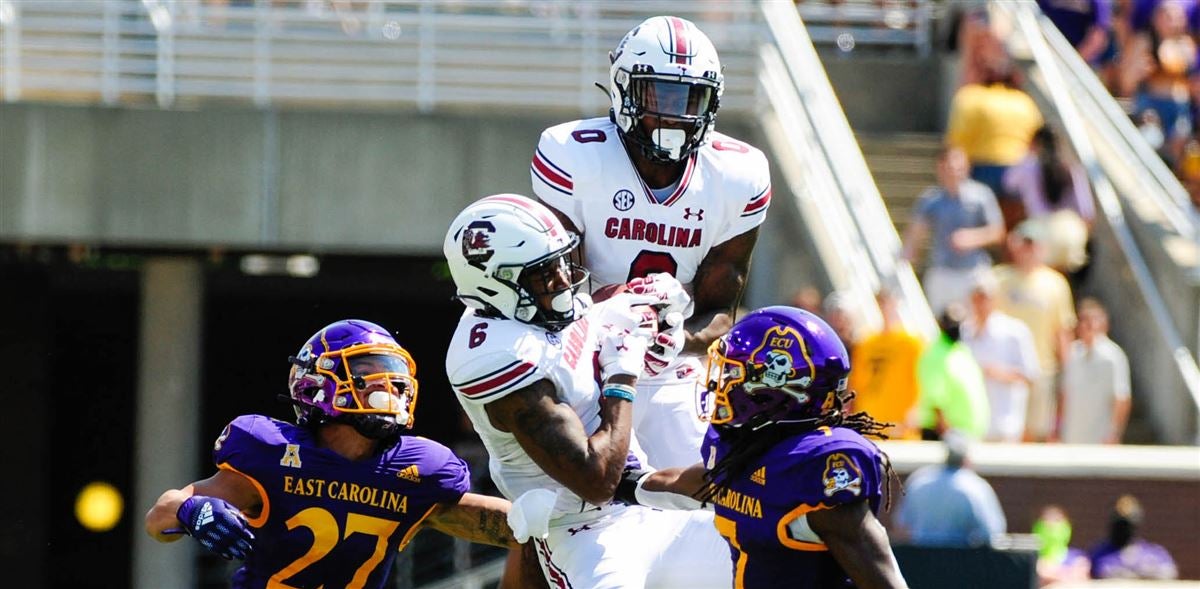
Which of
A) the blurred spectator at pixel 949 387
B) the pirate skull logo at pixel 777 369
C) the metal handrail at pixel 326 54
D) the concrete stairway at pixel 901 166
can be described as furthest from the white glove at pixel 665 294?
the concrete stairway at pixel 901 166

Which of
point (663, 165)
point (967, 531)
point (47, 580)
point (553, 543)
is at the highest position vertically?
point (663, 165)

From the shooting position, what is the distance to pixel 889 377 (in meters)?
11.1

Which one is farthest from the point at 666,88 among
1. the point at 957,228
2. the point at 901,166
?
the point at 901,166

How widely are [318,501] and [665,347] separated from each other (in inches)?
47.9

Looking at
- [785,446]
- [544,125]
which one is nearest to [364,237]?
[544,125]

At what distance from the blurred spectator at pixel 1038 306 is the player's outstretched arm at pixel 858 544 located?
731cm

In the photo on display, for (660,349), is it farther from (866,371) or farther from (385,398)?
(866,371)

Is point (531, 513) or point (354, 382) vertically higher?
point (354, 382)

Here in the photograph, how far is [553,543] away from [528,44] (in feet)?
29.0

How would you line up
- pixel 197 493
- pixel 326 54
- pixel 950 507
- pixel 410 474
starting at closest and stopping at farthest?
pixel 197 493 < pixel 410 474 < pixel 950 507 < pixel 326 54

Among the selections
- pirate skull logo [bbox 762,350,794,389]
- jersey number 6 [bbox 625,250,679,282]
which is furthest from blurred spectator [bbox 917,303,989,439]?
pirate skull logo [bbox 762,350,794,389]

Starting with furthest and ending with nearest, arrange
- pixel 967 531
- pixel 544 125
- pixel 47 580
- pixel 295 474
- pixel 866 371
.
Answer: pixel 47 580 < pixel 544 125 < pixel 866 371 < pixel 967 531 < pixel 295 474

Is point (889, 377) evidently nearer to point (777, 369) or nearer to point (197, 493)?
point (777, 369)

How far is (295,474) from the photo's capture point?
5.61 metres
